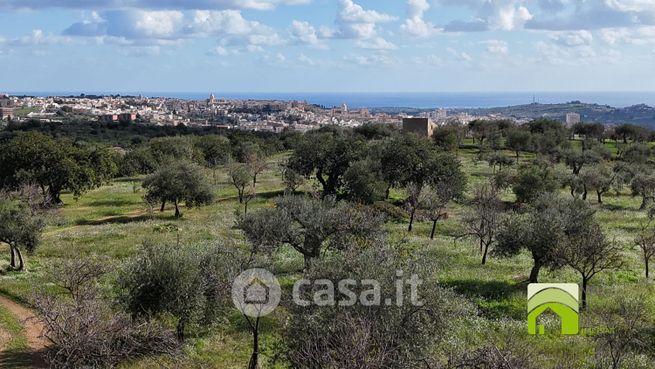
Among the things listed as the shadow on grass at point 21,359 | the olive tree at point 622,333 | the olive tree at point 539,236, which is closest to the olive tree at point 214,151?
the olive tree at point 539,236

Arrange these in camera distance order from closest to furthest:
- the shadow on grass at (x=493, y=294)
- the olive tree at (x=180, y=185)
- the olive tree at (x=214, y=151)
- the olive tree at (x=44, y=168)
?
the shadow on grass at (x=493, y=294) < the olive tree at (x=180, y=185) < the olive tree at (x=44, y=168) < the olive tree at (x=214, y=151)

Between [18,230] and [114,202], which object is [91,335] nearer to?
[18,230]

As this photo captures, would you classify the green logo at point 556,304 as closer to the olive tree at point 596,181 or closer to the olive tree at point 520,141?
the olive tree at point 596,181

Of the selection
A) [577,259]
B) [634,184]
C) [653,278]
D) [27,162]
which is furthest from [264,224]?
[634,184]

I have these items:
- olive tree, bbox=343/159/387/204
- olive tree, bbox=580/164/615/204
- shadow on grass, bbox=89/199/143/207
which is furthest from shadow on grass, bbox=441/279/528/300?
shadow on grass, bbox=89/199/143/207

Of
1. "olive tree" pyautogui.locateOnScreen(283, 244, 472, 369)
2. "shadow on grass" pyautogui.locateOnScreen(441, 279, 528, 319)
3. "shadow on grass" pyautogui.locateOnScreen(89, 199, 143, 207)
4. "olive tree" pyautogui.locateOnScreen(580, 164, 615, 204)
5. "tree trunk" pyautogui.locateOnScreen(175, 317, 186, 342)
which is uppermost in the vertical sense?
"olive tree" pyautogui.locateOnScreen(283, 244, 472, 369)

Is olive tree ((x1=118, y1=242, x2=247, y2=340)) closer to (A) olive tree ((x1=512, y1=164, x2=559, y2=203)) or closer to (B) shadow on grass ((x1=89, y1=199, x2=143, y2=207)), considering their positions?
(B) shadow on grass ((x1=89, y1=199, x2=143, y2=207))

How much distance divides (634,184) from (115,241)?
50.5m

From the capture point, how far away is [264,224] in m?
29.9

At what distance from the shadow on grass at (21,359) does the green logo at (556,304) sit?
62.3ft

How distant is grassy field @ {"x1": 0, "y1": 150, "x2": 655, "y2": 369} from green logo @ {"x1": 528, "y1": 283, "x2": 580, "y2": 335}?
498 millimetres

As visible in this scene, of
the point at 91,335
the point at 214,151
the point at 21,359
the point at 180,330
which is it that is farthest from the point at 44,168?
the point at 91,335

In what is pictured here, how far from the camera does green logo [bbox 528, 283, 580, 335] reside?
922 inches

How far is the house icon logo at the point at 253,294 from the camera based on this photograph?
67.5 ft
